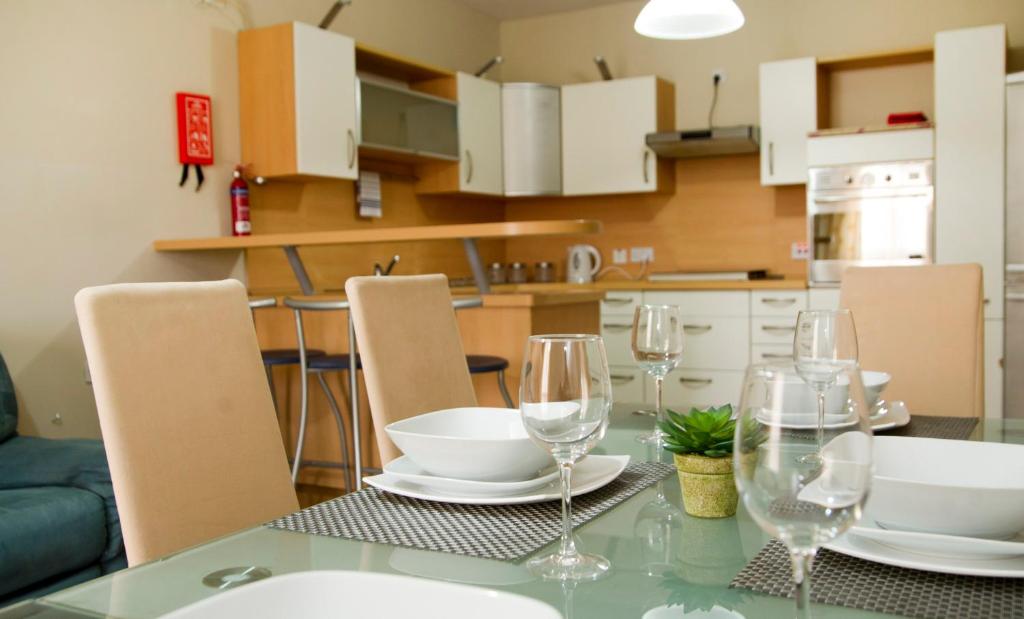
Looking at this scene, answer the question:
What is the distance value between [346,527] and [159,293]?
581mm

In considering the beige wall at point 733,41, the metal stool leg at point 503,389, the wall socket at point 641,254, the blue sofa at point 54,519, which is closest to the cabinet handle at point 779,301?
the wall socket at point 641,254

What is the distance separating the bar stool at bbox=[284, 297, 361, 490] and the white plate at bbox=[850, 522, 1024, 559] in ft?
7.80

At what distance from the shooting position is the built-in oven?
454cm

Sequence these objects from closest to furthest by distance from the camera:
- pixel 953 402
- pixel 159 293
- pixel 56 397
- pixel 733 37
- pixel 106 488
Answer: pixel 159 293
pixel 953 402
pixel 106 488
pixel 56 397
pixel 733 37

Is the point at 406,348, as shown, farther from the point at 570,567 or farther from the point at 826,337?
the point at 570,567

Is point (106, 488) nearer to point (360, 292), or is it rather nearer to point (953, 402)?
point (360, 292)

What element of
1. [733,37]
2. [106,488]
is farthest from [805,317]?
[733,37]

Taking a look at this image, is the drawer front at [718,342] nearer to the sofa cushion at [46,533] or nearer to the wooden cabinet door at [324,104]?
the wooden cabinet door at [324,104]

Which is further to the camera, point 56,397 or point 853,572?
point 56,397

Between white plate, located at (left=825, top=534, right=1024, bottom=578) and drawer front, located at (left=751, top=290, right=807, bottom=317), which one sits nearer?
white plate, located at (left=825, top=534, right=1024, bottom=578)

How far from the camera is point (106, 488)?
8.25 ft

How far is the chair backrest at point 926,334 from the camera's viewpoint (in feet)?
7.22

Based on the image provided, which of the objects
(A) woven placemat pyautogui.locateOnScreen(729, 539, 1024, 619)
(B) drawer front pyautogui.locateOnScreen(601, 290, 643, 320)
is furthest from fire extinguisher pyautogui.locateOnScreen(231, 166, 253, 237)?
(A) woven placemat pyautogui.locateOnScreen(729, 539, 1024, 619)

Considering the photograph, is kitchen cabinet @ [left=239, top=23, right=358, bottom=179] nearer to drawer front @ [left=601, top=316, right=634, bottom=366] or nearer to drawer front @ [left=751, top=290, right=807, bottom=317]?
drawer front @ [left=601, top=316, right=634, bottom=366]
